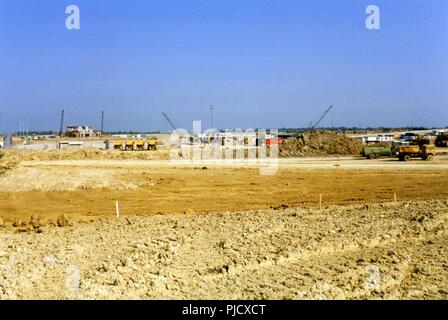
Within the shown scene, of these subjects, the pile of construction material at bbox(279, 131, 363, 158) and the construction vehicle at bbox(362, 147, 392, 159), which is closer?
the construction vehicle at bbox(362, 147, 392, 159)

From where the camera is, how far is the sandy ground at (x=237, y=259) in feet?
23.3

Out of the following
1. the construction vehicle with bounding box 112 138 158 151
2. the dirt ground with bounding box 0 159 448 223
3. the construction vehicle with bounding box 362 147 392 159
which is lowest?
the dirt ground with bounding box 0 159 448 223

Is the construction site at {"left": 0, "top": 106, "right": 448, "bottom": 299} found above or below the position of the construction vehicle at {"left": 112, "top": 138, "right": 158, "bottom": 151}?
below

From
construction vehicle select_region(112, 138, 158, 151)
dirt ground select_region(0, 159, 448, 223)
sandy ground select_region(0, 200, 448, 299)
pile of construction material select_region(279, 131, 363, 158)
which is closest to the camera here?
sandy ground select_region(0, 200, 448, 299)

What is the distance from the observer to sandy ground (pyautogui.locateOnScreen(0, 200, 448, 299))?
711cm

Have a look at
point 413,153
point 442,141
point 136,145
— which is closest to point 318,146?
point 413,153

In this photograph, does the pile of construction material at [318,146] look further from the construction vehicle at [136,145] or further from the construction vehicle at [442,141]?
the construction vehicle at [136,145]

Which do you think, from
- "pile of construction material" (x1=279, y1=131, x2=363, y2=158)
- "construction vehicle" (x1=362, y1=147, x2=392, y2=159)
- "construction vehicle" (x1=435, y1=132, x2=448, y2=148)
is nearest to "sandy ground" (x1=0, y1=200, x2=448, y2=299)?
"construction vehicle" (x1=362, y1=147, x2=392, y2=159)

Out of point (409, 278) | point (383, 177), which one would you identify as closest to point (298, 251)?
point (409, 278)

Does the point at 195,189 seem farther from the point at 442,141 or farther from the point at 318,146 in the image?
the point at 442,141

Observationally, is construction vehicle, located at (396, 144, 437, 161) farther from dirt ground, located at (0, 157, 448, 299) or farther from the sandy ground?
the sandy ground

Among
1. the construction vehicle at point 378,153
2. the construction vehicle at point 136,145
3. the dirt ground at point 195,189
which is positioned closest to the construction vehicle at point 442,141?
the construction vehicle at point 378,153

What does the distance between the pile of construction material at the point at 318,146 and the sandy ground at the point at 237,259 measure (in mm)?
32887

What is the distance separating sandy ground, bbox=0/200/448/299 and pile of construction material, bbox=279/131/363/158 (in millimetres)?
32887
